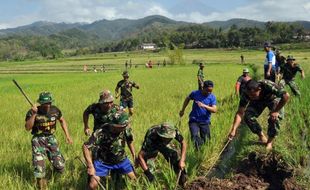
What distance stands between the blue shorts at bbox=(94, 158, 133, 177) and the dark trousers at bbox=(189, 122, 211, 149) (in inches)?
77.5

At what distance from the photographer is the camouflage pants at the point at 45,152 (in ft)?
19.8

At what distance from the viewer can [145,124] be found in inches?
401

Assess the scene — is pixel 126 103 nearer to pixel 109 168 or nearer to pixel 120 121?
pixel 109 168

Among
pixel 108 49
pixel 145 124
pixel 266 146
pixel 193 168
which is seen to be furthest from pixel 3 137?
pixel 108 49

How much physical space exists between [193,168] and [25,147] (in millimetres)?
3797

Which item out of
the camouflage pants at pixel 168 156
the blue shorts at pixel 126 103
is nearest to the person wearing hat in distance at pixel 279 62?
the blue shorts at pixel 126 103

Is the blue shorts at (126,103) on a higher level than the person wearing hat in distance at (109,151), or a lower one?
lower

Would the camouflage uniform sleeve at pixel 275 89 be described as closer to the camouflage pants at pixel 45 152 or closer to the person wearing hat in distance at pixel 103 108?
the person wearing hat in distance at pixel 103 108

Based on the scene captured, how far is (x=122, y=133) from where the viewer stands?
220 inches

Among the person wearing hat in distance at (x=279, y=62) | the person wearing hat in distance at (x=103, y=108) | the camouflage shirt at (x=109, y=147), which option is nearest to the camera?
the camouflage shirt at (x=109, y=147)

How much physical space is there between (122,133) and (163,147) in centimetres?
64

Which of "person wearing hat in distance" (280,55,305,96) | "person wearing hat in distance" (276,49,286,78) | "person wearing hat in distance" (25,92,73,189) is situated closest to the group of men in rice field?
"person wearing hat in distance" (25,92,73,189)

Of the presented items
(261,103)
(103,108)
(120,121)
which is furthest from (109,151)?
(261,103)

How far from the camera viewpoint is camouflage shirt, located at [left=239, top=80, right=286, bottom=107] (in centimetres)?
674
